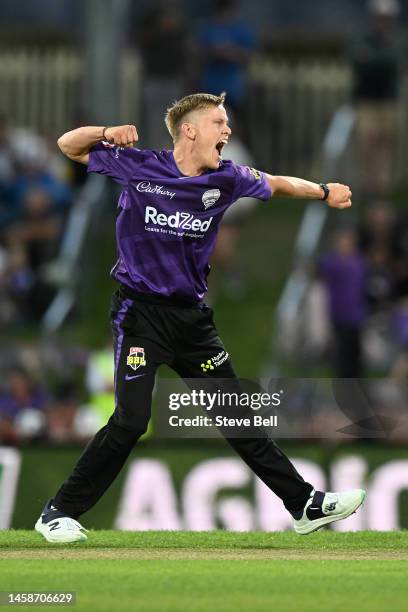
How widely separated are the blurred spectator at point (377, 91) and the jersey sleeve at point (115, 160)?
36.3 feet

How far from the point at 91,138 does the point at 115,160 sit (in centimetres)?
20

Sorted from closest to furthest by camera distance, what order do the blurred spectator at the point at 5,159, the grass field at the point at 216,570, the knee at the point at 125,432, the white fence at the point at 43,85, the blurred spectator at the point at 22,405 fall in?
the grass field at the point at 216,570
the knee at the point at 125,432
the blurred spectator at the point at 22,405
the blurred spectator at the point at 5,159
the white fence at the point at 43,85

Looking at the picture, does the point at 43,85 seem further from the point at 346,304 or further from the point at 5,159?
the point at 346,304

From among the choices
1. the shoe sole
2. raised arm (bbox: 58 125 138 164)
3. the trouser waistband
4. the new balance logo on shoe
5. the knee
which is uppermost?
raised arm (bbox: 58 125 138 164)

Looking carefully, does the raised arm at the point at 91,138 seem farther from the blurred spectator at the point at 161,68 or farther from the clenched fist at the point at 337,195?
the blurred spectator at the point at 161,68

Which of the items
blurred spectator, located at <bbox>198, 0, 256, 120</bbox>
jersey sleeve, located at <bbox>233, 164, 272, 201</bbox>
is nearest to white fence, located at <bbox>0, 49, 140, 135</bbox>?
blurred spectator, located at <bbox>198, 0, 256, 120</bbox>

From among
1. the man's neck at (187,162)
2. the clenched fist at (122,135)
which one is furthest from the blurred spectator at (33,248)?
the clenched fist at (122,135)

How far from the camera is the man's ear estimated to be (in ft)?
31.6

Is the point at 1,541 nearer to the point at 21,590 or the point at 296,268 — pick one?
the point at 21,590

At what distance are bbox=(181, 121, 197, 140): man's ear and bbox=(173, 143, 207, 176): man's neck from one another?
5cm

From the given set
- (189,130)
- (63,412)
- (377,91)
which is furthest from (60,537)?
(377,91)

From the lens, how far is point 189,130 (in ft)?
31.7

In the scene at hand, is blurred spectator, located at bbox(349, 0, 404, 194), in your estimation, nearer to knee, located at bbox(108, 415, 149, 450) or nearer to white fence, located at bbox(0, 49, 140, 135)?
white fence, located at bbox(0, 49, 140, 135)

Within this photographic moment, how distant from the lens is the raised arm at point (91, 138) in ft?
30.9
